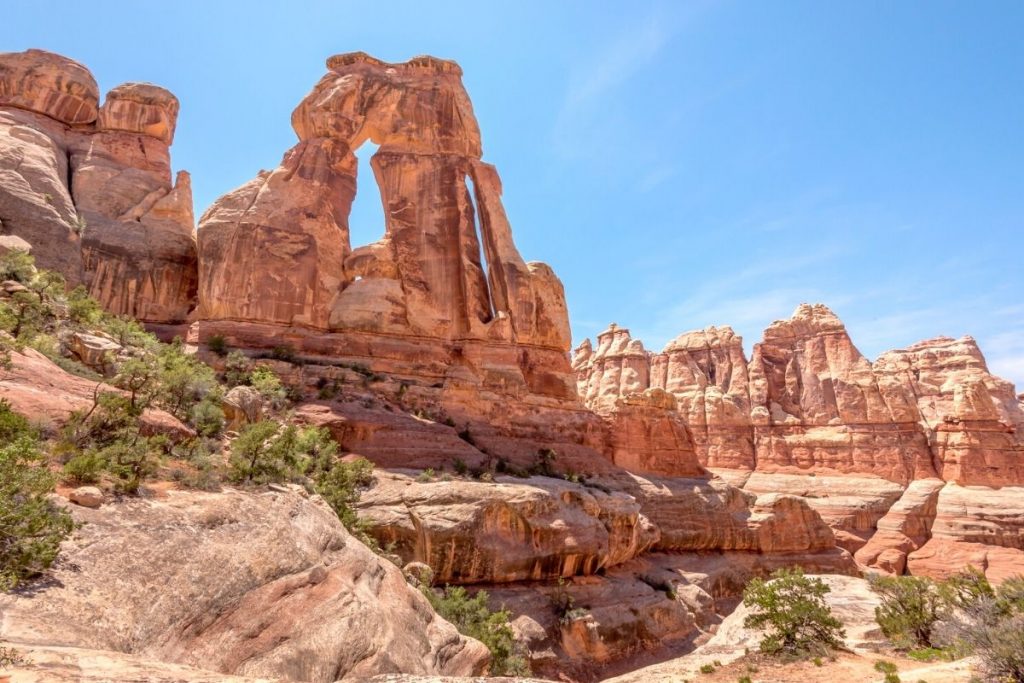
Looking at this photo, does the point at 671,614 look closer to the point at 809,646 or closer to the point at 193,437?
the point at 809,646

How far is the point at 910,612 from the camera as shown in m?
17.6

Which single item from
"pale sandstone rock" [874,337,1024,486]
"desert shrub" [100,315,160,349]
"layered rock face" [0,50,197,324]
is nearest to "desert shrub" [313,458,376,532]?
"desert shrub" [100,315,160,349]

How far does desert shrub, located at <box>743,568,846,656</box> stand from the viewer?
1634 centimetres

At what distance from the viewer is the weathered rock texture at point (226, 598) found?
6.42m

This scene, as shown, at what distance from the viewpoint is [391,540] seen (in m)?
18.6

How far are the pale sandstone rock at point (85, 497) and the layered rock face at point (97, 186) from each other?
19.9 meters

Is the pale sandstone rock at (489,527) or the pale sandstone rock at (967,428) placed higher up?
the pale sandstone rock at (967,428)

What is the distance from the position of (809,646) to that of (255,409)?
17740mm

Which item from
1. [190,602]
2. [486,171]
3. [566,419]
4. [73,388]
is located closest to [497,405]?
[566,419]

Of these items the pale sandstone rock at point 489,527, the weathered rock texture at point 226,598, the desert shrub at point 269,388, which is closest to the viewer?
the weathered rock texture at point 226,598

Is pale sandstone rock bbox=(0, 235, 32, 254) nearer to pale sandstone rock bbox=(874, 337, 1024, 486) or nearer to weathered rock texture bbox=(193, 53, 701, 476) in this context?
weathered rock texture bbox=(193, 53, 701, 476)

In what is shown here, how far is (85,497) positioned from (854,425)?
55.9 meters

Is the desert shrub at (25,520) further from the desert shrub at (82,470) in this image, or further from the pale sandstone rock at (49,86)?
the pale sandstone rock at (49,86)

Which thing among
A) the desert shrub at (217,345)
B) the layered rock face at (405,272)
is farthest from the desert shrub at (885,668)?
the desert shrub at (217,345)
